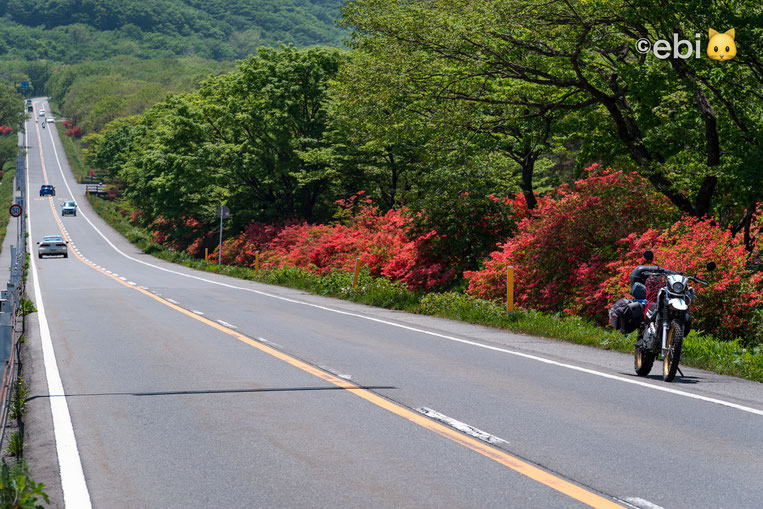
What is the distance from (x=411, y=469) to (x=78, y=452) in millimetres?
2494

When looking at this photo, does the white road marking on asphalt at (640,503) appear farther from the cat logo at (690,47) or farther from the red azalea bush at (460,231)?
the red azalea bush at (460,231)

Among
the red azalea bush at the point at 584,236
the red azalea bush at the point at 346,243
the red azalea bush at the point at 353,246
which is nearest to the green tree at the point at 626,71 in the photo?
the red azalea bush at the point at 584,236

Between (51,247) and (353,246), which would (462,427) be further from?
(51,247)

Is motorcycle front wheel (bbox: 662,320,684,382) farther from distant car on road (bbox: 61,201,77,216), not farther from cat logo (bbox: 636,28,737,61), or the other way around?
distant car on road (bbox: 61,201,77,216)

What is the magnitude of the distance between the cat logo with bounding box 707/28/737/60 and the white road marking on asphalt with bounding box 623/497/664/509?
37.5 ft

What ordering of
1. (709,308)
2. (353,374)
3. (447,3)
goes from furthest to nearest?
(447,3)
(709,308)
(353,374)

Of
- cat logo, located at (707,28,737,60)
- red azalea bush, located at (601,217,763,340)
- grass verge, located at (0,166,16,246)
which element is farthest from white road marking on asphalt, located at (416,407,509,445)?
grass verge, located at (0,166,16,246)

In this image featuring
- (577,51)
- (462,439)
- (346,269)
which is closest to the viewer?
(462,439)

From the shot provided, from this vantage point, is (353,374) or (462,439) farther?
(353,374)

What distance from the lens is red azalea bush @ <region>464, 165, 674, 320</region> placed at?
1627cm

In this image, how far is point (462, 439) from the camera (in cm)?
670

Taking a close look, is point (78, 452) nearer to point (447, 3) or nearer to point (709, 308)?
point (709, 308)

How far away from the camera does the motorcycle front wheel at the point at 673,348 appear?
936 cm

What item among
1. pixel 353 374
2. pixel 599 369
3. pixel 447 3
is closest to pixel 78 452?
pixel 353 374
